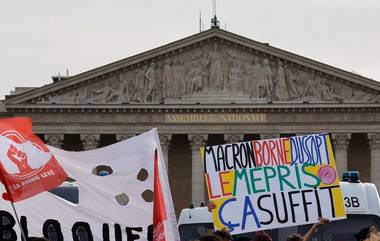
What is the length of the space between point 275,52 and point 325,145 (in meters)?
55.7

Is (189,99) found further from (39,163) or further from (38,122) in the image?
(39,163)

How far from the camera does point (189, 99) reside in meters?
76.9

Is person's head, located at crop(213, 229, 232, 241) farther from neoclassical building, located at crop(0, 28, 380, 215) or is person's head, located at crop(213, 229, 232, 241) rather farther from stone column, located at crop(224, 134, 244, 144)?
stone column, located at crop(224, 134, 244, 144)

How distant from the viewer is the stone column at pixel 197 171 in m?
77.2

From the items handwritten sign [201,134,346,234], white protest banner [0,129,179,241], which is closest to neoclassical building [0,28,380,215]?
handwritten sign [201,134,346,234]

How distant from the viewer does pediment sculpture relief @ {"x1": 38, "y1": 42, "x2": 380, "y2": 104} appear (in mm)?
77188

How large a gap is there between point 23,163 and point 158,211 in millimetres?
1683

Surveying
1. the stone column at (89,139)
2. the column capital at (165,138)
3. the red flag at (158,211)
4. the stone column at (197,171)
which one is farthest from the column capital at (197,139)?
the red flag at (158,211)

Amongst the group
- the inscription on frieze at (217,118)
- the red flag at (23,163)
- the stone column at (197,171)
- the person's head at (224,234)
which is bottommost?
the person's head at (224,234)

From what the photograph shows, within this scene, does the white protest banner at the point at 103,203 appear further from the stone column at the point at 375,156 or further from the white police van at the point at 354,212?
the stone column at the point at 375,156

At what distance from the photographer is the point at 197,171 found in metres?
77.6

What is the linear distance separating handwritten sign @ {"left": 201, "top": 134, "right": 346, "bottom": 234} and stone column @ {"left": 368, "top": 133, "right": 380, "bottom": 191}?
55074 mm

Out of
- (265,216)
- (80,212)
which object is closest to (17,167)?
(80,212)

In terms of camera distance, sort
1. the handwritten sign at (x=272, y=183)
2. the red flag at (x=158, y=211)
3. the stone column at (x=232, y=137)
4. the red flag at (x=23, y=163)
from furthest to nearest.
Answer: the stone column at (x=232, y=137) < the handwritten sign at (x=272, y=183) < the red flag at (x=158, y=211) < the red flag at (x=23, y=163)
